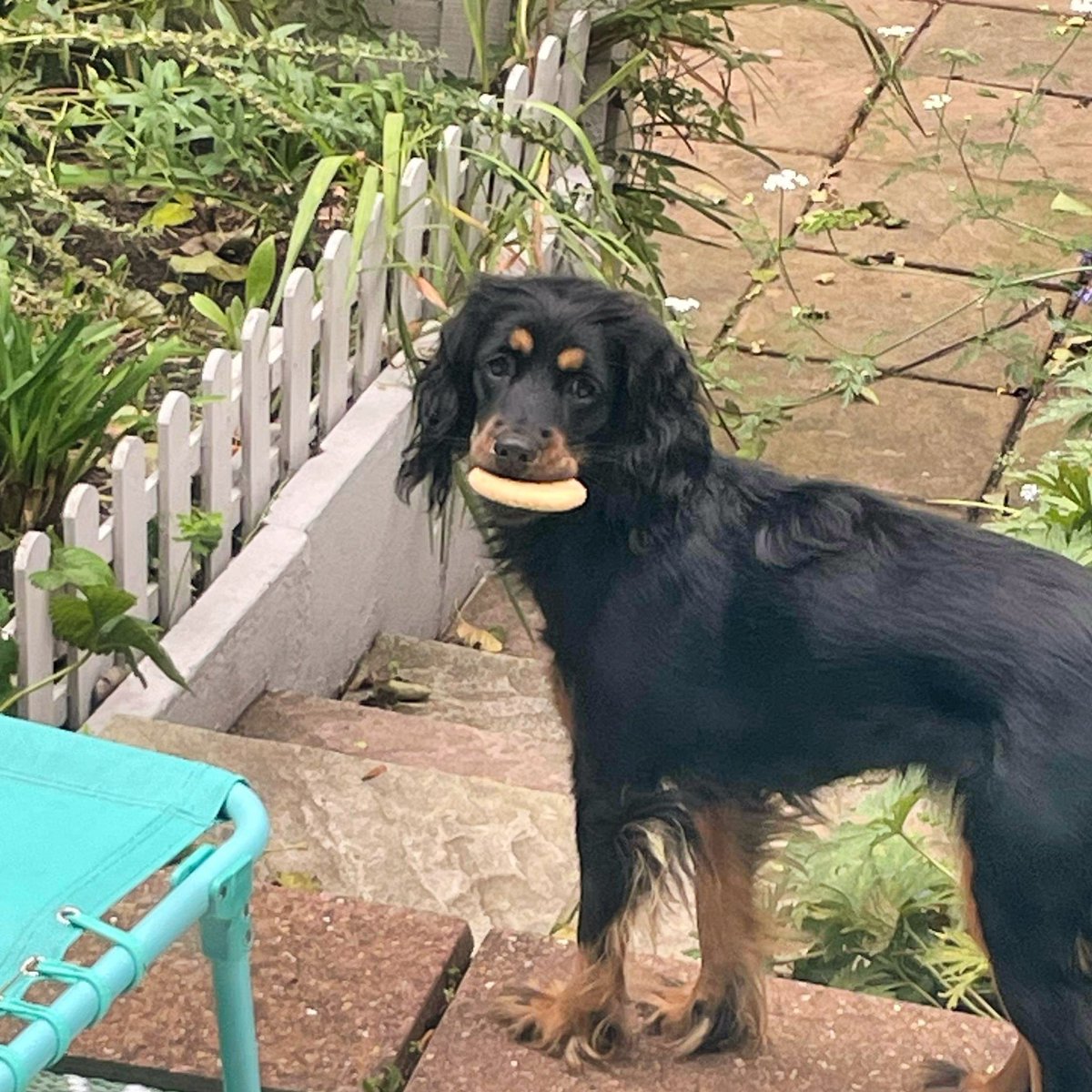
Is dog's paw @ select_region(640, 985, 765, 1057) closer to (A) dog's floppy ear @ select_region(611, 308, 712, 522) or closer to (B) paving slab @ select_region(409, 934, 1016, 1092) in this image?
(B) paving slab @ select_region(409, 934, 1016, 1092)

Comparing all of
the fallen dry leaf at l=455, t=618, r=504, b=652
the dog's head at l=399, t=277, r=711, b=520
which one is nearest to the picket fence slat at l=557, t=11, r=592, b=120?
the fallen dry leaf at l=455, t=618, r=504, b=652

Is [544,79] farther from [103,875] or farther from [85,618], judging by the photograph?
[103,875]

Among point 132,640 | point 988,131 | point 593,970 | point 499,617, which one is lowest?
point 499,617

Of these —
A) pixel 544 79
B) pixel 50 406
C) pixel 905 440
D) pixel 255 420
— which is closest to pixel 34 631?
pixel 50 406

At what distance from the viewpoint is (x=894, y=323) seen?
245 inches

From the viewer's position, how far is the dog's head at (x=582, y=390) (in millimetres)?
2479

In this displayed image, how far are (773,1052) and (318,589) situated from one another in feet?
5.79

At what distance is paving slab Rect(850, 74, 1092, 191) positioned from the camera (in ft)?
23.5

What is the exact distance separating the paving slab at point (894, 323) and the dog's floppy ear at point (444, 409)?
10.3ft

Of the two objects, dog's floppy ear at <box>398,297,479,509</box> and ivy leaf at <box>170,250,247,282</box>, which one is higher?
dog's floppy ear at <box>398,297,479,509</box>

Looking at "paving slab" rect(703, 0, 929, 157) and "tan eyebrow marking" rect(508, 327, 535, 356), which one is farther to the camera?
"paving slab" rect(703, 0, 929, 157)

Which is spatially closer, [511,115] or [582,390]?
[582,390]

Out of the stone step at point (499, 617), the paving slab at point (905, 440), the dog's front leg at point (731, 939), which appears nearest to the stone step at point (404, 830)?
the dog's front leg at point (731, 939)

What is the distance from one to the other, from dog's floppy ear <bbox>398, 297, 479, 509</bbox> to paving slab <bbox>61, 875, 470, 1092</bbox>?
62 cm
